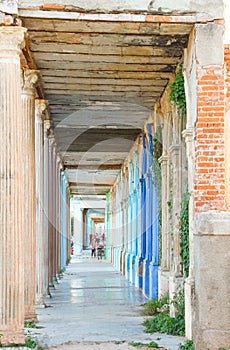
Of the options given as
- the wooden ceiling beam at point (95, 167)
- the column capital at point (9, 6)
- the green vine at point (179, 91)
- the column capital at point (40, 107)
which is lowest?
the green vine at point (179, 91)

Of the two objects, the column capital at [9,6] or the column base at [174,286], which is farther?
the column base at [174,286]

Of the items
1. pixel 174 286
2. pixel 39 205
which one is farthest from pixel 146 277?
pixel 174 286

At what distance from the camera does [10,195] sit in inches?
340

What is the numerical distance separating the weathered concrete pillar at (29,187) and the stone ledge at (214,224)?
3953 mm

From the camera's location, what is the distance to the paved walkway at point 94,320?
948cm

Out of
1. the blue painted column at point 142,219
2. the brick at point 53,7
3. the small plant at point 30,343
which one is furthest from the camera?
the blue painted column at point 142,219

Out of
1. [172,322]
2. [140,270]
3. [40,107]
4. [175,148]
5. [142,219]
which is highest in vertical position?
[40,107]

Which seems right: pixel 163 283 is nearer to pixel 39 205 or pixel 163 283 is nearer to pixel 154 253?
pixel 154 253

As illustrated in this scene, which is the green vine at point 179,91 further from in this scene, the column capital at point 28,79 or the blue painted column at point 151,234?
the blue painted column at point 151,234

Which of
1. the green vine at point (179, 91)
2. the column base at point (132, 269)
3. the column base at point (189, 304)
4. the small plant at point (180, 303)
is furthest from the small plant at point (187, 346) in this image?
the column base at point (132, 269)

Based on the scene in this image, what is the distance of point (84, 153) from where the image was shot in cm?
2305

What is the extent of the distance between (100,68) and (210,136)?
143 inches

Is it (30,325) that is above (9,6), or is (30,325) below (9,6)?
below

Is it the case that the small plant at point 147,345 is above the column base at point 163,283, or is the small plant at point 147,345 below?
below
